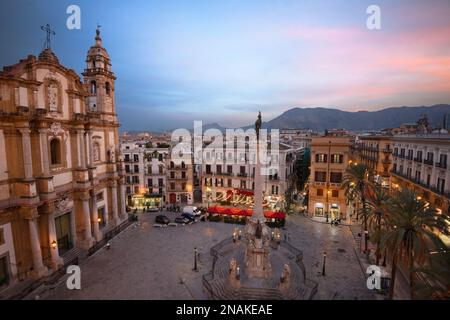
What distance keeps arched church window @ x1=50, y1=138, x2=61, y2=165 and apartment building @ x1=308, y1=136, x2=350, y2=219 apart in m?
32.5

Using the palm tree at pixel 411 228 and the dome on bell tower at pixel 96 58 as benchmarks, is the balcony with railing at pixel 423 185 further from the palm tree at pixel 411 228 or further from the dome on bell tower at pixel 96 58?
the dome on bell tower at pixel 96 58

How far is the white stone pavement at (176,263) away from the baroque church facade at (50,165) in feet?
10.9

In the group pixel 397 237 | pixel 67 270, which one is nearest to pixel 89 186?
pixel 67 270

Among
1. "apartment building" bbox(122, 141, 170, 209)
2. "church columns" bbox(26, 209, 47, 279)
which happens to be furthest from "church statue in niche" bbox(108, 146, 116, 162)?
"church columns" bbox(26, 209, 47, 279)

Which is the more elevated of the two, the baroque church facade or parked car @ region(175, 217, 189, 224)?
the baroque church facade

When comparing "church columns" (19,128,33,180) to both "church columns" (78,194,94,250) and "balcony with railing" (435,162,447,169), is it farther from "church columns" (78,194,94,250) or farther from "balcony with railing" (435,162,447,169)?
"balcony with railing" (435,162,447,169)

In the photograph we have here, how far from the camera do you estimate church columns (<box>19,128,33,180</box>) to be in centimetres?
1995

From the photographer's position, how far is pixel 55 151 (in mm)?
24422

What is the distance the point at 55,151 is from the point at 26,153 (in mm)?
4365
